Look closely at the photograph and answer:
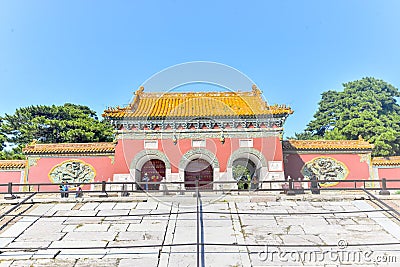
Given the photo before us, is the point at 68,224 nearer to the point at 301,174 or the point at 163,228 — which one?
the point at 163,228

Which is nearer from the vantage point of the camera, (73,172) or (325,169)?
(73,172)

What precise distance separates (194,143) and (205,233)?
29.4 ft

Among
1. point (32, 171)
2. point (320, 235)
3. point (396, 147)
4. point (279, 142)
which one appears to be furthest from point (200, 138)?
point (396, 147)

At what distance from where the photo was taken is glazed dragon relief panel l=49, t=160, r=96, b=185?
1535 cm

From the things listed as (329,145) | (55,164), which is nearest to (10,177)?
(55,164)

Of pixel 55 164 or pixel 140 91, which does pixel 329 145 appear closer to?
pixel 140 91

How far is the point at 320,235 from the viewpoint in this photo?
6492 mm

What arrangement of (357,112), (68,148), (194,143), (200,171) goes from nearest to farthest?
1. (194,143)
2. (68,148)
3. (200,171)
4. (357,112)

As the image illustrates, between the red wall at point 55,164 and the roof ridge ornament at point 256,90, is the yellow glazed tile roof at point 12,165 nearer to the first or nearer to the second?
the red wall at point 55,164

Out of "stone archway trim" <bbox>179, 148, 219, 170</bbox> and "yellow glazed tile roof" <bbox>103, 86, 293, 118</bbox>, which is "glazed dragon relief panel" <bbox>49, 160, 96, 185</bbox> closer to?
"yellow glazed tile roof" <bbox>103, 86, 293, 118</bbox>

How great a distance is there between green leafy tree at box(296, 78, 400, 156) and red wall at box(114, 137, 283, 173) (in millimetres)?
10830

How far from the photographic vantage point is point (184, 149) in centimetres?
1534

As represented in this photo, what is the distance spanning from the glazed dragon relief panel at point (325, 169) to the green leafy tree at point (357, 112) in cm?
809

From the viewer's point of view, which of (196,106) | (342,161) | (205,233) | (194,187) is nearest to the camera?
(205,233)
